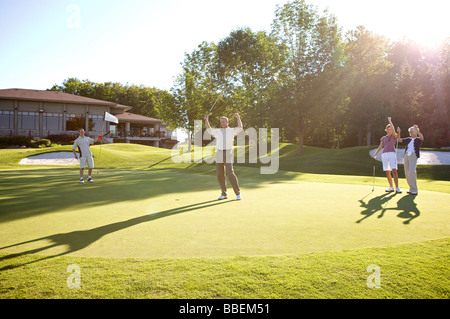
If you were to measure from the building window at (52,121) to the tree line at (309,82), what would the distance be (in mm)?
15715

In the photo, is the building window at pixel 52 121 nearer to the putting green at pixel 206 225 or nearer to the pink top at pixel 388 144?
the putting green at pixel 206 225

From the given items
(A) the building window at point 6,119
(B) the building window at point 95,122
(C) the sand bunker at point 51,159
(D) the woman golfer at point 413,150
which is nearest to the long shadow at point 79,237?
(D) the woman golfer at point 413,150

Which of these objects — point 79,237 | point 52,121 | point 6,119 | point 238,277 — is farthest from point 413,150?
point 6,119

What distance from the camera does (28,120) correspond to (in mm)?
46688

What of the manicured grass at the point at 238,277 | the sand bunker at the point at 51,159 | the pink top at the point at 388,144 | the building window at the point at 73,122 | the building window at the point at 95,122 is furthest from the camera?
the building window at the point at 95,122

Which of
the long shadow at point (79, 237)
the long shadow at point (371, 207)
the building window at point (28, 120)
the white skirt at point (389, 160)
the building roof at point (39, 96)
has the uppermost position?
the building roof at point (39, 96)

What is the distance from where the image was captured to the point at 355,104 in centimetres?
4819

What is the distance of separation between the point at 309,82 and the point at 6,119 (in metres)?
40.7

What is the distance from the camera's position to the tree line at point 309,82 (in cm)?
3462

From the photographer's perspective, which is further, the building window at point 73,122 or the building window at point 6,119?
the building window at point 73,122

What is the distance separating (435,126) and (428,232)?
44.9m

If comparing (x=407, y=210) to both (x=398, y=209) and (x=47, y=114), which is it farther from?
(x=47, y=114)
